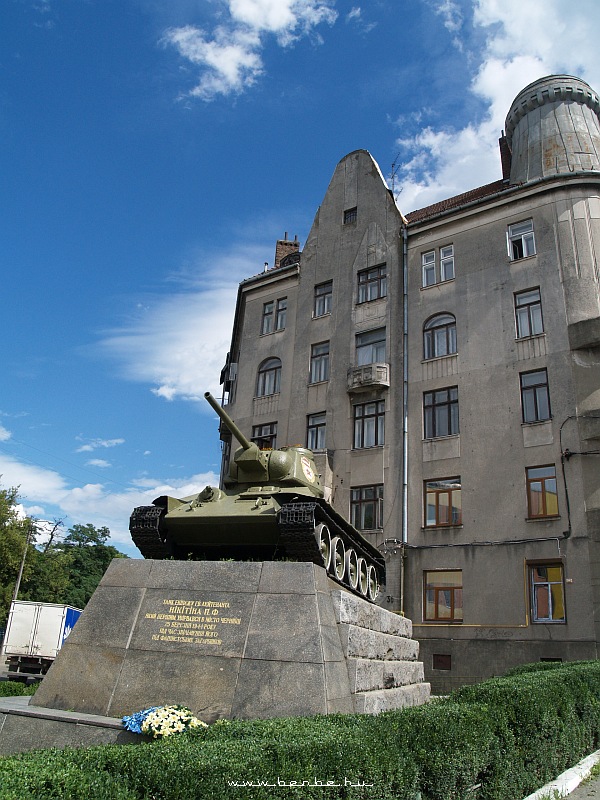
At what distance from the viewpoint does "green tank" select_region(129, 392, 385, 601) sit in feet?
35.0

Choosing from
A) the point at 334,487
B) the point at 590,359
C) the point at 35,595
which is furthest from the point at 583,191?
the point at 35,595

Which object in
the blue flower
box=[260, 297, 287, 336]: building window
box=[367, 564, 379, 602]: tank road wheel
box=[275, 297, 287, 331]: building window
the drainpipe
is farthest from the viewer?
box=[260, 297, 287, 336]: building window

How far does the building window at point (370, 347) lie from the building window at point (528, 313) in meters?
5.55

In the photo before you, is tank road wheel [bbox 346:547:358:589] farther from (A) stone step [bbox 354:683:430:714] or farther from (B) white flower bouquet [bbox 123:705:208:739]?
(B) white flower bouquet [bbox 123:705:208:739]

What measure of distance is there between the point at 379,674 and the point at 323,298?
20.8 metres

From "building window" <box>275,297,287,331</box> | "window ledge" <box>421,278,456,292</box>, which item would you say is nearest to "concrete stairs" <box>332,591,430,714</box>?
"window ledge" <box>421,278,456,292</box>

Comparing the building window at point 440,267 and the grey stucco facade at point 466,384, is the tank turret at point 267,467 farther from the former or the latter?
Answer: the building window at point 440,267

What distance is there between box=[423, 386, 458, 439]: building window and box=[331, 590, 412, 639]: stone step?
36.1ft

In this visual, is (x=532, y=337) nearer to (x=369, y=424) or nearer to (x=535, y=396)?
(x=535, y=396)

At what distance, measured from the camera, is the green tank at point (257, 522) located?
420 inches

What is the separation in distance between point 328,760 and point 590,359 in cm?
1973

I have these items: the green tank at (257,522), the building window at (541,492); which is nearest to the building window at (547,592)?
the building window at (541,492)

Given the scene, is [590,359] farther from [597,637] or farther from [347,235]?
[347,235]

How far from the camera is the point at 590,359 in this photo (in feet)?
70.2
